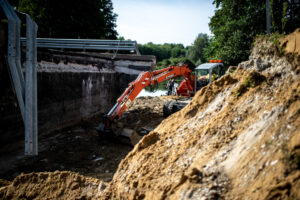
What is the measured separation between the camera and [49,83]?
7.05m

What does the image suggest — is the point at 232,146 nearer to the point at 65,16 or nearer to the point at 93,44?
the point at 93,44

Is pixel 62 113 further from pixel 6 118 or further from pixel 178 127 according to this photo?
pixel 178 127

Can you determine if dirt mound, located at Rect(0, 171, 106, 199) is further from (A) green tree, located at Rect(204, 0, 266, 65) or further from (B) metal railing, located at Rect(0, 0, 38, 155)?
(A) green tree, located at Rect(204, 0, 266, 65)

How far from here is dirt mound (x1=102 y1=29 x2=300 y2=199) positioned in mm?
1789

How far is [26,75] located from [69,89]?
3.29 meters

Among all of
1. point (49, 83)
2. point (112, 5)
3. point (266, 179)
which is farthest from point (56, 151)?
point (112, 5)

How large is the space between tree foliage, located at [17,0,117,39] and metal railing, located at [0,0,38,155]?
45.1 ft

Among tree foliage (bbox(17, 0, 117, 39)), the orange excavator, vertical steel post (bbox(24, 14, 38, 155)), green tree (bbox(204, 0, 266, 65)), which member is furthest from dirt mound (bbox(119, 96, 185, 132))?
tree foliage (bbox(17, 0, 117, 39))

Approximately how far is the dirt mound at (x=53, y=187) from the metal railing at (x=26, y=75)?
1.79m

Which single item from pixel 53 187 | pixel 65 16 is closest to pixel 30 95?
pixel 53 187

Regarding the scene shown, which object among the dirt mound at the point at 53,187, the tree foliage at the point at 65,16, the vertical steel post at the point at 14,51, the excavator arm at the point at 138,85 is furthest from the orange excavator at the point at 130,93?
the tree foliage at the point at 65,16

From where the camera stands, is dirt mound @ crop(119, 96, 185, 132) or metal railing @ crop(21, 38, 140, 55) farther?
metal railing @ crop(21, 38, 140, 55)

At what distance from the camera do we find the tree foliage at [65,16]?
16.5m

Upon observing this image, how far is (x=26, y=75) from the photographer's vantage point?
4.77 metres
